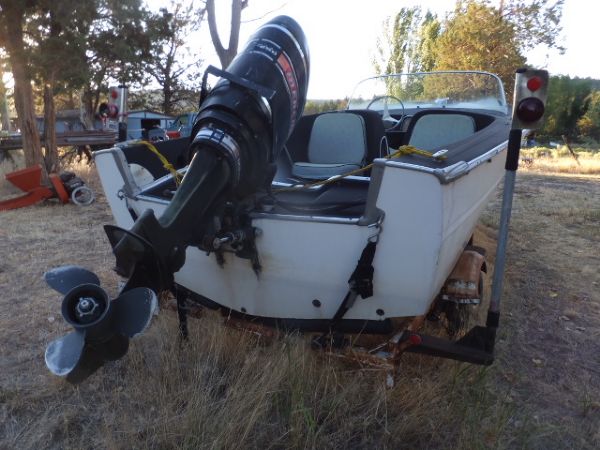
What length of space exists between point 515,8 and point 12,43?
54.5ft

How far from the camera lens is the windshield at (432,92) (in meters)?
5.68

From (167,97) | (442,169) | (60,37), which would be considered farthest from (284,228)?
(167,97)

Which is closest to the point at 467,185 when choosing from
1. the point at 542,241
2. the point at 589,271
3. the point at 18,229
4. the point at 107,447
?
the point at 107,447

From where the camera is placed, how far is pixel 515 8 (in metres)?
18.2

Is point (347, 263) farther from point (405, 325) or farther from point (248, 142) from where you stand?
point (248, 142)

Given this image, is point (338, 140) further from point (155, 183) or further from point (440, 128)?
point (155, 183)

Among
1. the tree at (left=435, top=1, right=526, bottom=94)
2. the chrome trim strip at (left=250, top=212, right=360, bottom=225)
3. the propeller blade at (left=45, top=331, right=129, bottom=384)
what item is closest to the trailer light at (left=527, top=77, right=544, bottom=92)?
the chrome trim strip at (left=250, top=212, right=360, bottom=225)

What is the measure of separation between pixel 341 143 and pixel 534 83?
1.68 metres

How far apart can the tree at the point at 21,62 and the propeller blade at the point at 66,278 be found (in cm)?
766

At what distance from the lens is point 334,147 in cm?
396

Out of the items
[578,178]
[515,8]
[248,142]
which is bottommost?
[578,178]

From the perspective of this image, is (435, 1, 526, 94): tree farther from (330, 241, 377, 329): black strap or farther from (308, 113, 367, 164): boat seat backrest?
(330, 241, 377, 329): black strap

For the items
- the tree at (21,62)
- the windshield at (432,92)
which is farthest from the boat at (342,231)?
the tree at (21,62)

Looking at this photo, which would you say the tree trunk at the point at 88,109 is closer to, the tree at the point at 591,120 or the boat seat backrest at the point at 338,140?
the boat seat backrest at the point at 338,140
